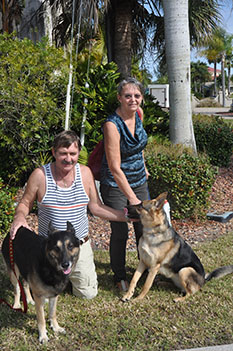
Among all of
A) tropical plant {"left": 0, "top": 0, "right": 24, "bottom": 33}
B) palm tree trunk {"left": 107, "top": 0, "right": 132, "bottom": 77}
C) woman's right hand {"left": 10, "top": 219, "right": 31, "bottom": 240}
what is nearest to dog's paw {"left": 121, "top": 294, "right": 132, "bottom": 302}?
woman's right hand {"left": 10, "top": 219, "right": 31, "bottom": 240}

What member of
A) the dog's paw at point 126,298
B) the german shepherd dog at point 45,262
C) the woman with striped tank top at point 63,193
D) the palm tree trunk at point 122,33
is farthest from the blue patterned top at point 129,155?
the palm tree trunk at point 122,33

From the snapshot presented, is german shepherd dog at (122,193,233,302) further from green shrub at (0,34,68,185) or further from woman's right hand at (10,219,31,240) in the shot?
green shrub at (0,34,68,185)

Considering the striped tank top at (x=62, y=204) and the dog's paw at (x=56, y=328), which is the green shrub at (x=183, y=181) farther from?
the dog's paw at (x=56, y=328)

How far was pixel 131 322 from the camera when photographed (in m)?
3.43

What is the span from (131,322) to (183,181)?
10.5ft

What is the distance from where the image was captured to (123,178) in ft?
12.0

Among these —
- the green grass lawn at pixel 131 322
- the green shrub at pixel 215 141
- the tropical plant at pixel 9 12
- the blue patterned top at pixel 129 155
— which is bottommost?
the green grass lawn at pixel 131 322

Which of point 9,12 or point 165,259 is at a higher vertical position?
point 9,12

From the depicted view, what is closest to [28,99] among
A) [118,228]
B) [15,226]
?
[118,228]

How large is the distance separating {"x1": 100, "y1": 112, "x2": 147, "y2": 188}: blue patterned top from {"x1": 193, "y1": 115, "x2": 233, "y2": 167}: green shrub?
6108 mm

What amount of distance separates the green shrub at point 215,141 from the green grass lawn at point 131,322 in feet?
19.7

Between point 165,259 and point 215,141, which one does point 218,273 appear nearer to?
point 165,259

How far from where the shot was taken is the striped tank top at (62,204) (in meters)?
3.40

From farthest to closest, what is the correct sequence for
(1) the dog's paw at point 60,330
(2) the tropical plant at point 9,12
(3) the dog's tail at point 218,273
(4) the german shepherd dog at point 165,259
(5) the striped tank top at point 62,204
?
1. (2) the tropical plant at point 9,12
2. (3) the dog's tail at point 218,273
3. (4) the german shepherd dog at point 165,259
4. (5) the striped tank top at point 62,204
5. (1) the dog's paw at point 60,330
